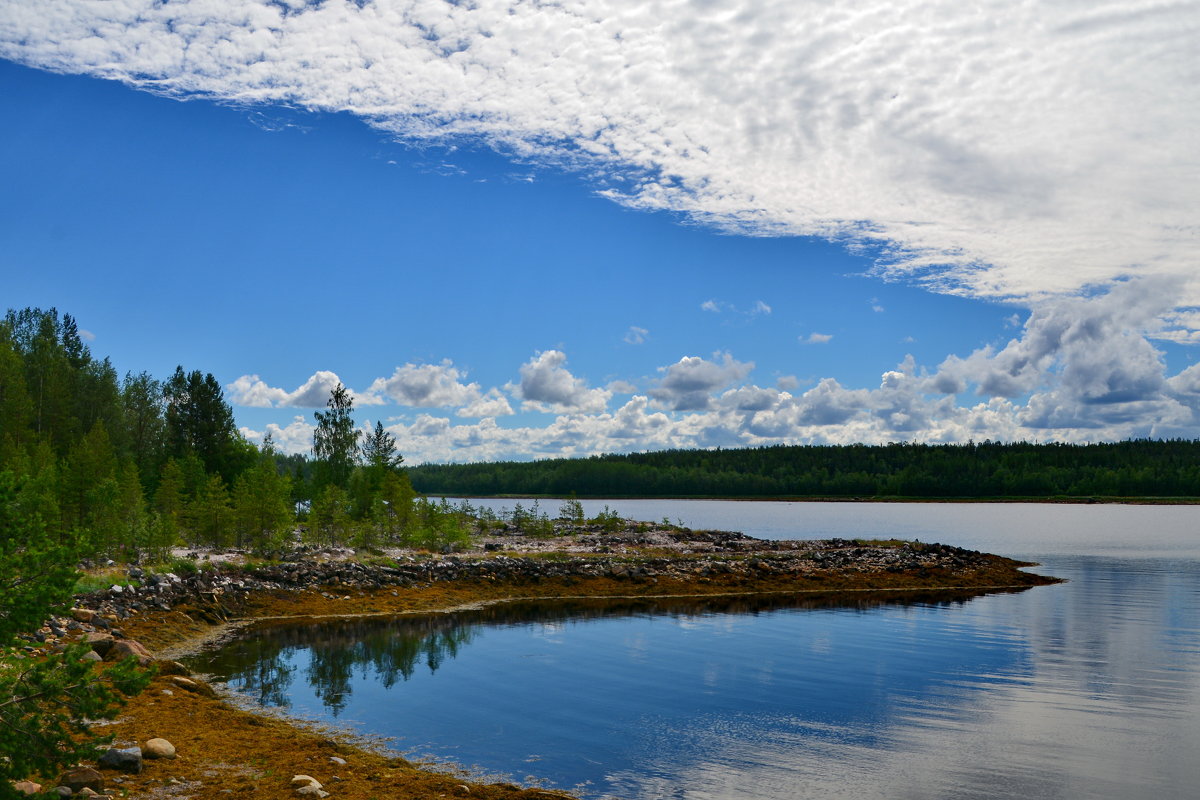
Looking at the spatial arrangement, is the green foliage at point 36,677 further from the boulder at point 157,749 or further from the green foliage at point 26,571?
the boulder at point 157,749

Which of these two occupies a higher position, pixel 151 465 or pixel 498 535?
pixel 151 465

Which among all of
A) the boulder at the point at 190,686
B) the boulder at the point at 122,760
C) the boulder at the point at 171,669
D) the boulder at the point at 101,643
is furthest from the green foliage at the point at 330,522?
the boulder at the point at 122,760

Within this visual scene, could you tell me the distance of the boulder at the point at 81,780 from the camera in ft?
38.3

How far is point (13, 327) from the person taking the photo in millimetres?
92688

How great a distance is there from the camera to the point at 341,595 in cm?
3756

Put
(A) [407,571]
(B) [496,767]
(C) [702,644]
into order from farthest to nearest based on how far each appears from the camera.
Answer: (A) [407,571] → (C) [702,644] → (B) [496,767]

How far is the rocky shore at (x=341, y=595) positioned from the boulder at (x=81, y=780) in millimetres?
18

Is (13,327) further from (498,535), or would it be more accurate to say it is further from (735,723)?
(735,723)

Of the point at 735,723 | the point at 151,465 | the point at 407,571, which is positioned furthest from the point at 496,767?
the point at 151,465

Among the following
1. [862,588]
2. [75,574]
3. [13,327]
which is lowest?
[862,588]

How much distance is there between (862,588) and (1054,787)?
1365 inches

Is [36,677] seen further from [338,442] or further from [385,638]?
[338,442]

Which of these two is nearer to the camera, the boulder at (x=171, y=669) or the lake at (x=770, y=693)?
the lake at (x=770, y=693)

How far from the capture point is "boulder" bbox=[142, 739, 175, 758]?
45.2 feet
